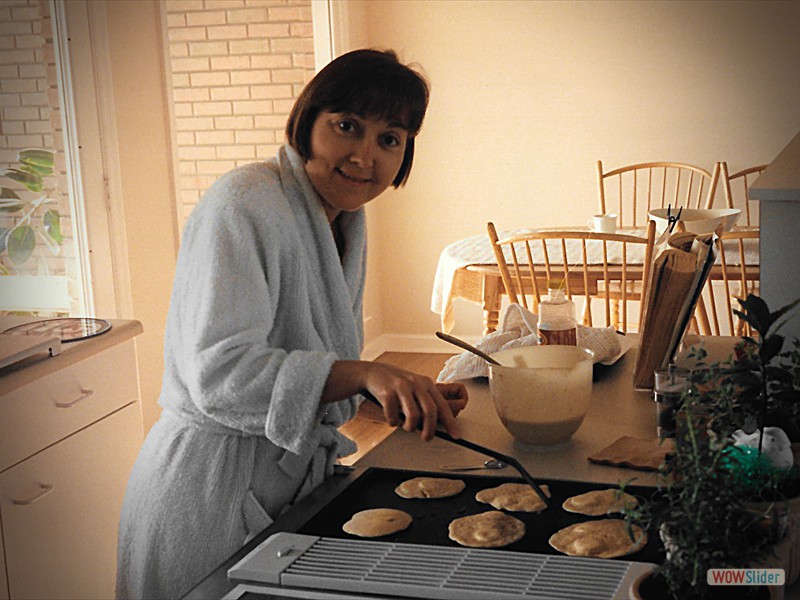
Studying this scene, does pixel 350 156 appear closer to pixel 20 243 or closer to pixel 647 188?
pixel 20 243

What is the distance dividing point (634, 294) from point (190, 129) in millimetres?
2704

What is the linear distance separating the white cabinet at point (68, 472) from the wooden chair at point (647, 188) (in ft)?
9.44

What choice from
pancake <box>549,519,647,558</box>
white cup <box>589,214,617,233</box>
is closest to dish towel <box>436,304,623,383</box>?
pancake <box>549,519,647,558</box>

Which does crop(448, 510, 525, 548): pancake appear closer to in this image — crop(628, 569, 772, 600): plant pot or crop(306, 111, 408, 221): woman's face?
crop(628, 569, 772, 600): plant pot

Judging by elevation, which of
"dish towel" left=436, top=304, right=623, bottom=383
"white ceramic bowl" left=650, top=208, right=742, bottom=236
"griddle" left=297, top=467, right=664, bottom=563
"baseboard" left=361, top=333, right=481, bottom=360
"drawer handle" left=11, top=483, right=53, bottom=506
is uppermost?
"white ceramic bowl" left=650, top=208, right=742, bottom=236

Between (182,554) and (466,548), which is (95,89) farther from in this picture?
(466,548)

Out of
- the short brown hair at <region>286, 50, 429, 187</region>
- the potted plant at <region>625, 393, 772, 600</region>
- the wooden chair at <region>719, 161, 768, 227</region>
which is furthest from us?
the wooden chair at <region>719, 161, 768, 227</region>

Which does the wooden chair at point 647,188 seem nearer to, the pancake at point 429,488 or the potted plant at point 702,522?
the pancake at point 429,488

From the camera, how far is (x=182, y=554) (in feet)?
4.85

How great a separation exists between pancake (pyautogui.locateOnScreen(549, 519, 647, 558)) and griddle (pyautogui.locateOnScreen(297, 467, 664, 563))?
0.01m

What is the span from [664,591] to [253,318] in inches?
27.1

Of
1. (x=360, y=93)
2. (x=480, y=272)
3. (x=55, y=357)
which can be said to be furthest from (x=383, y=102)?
(x=480, y=272)

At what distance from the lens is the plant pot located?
90 cm

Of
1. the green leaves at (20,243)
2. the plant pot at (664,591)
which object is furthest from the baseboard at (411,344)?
the plant pot at (664,591)
